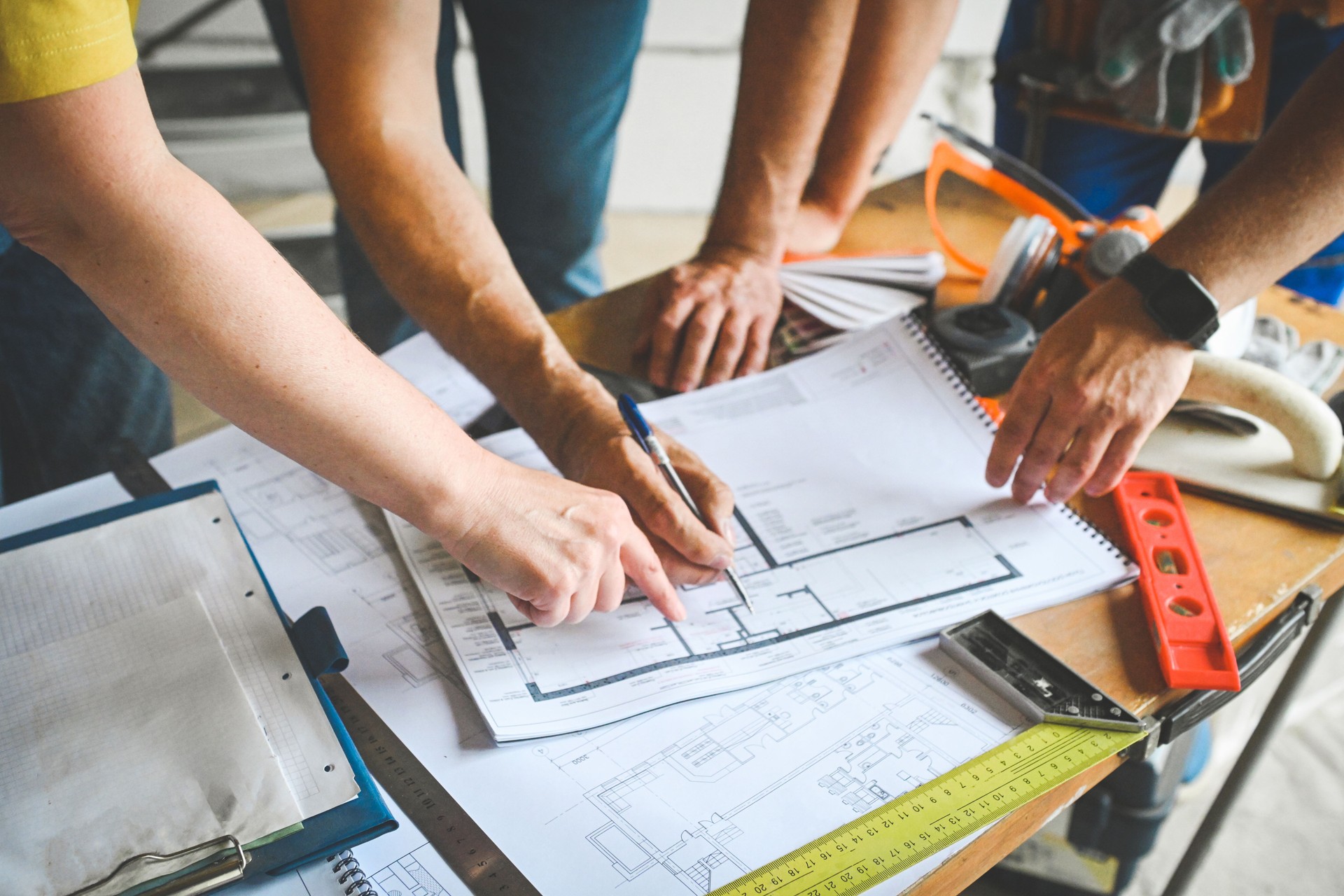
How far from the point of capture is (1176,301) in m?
0.85

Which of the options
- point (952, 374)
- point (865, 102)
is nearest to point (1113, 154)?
point (865, 102)

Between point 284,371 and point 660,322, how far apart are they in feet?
1.75

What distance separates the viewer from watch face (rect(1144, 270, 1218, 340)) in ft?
2.73

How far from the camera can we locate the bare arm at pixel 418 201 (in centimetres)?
94

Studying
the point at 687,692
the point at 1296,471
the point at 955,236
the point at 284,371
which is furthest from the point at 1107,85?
the point at 284,371

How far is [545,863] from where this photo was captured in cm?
57

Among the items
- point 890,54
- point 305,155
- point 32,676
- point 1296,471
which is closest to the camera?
point 32,676

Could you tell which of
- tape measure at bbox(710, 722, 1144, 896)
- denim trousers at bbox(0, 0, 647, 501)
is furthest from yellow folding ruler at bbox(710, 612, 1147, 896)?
denim trousers at bbox(0, 0, 647, 501)

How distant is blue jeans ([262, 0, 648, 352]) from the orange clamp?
115cm

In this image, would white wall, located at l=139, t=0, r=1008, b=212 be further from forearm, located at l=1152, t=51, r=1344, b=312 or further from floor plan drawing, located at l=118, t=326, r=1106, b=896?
floor plan drawing, located at l=118, t=326, r=1106, b=896

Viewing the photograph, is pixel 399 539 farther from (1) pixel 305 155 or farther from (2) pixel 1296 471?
(1) pixel 305 155

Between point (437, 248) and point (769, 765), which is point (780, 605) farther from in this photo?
point (437, 248)

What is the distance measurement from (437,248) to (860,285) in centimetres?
53

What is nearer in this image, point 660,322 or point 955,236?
point 660,322
